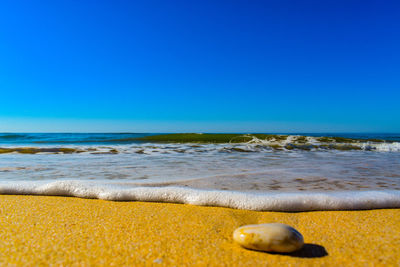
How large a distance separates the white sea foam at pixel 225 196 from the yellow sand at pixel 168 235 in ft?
0.32

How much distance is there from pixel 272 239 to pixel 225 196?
3.52ft

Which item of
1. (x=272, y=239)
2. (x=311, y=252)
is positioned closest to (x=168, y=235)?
Answer: (x=272, y=239)

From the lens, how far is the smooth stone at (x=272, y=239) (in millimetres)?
1364

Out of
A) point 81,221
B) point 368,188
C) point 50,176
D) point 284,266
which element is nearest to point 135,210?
point 81,221

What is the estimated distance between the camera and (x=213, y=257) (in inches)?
54.1

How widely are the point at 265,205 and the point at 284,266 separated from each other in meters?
0.99

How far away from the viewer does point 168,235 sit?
165cm

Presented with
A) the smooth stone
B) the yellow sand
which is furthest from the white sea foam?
the smooth stone

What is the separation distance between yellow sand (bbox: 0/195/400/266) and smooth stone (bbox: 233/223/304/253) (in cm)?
5

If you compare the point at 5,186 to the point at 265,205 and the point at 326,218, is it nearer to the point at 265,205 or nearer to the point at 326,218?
the point at 265,205

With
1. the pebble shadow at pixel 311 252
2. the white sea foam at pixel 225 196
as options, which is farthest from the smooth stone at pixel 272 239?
the white sea foam at pixel 225 196

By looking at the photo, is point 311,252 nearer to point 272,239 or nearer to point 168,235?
point 272,239

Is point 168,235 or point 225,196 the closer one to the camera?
point 168,235

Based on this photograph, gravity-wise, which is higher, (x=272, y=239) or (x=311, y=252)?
(x=272, y=239)
